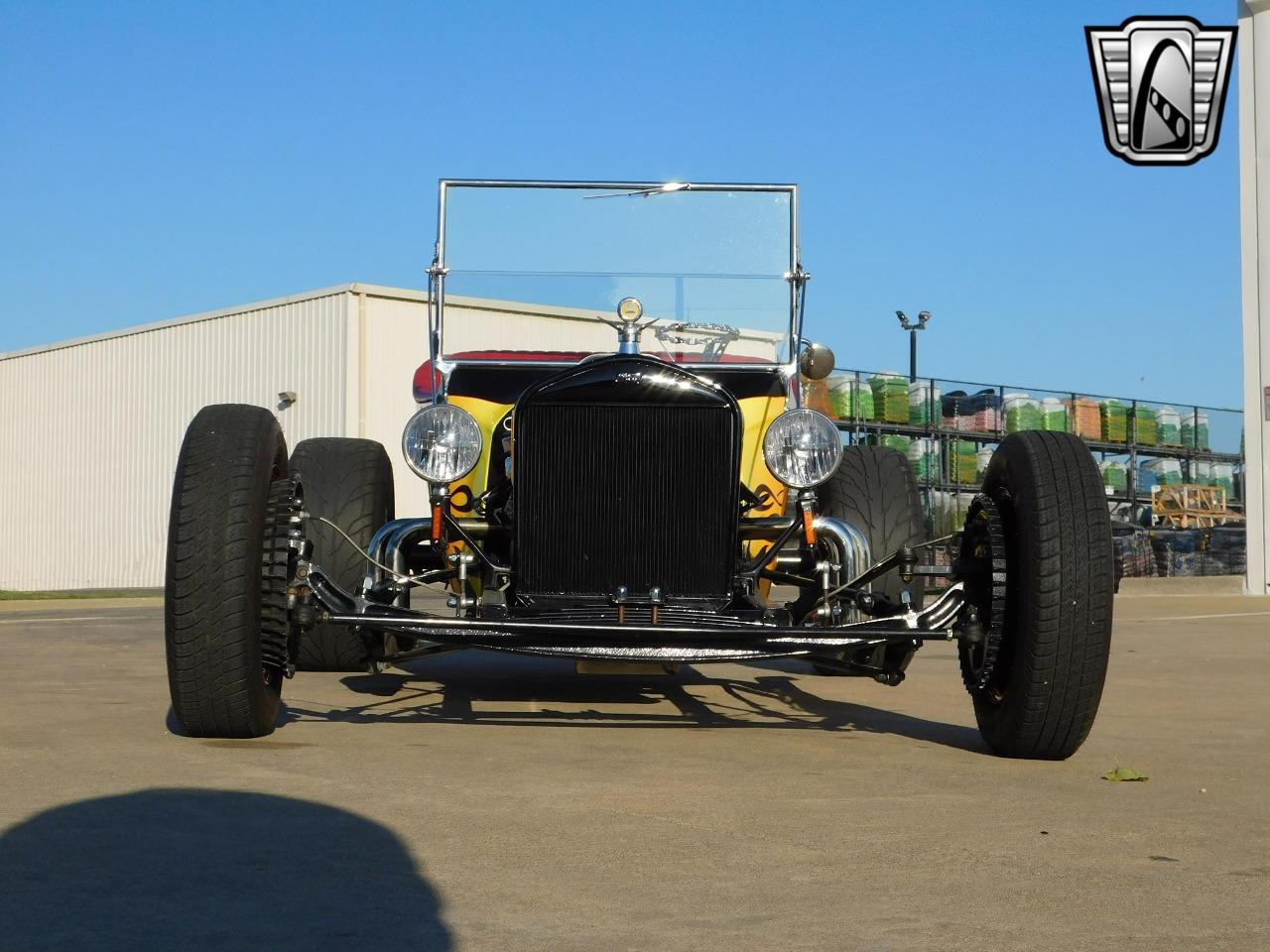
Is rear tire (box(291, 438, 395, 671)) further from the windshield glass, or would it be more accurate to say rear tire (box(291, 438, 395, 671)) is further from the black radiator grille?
the black radiator grille

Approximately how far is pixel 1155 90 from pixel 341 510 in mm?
8883

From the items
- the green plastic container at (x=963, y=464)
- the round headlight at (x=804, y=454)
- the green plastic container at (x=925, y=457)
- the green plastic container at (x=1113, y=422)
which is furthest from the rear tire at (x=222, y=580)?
the green plastic container at (x=1113, y=422)

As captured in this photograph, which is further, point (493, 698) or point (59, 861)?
point (493, 698)

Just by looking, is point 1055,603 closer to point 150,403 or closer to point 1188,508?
point 1188,508

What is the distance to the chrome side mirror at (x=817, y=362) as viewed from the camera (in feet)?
22.5

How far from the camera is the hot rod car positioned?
4.96 m

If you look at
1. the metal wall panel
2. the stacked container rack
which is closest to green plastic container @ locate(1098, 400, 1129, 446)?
the stacked container rack

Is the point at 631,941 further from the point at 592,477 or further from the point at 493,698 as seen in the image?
the point at 493,698

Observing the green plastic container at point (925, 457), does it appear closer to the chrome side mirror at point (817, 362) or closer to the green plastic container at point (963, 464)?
the green plastic container at point (963, 464)

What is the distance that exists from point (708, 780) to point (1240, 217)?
1730 centimetres

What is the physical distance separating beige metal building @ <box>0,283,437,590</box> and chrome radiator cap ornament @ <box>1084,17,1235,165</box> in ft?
52.1

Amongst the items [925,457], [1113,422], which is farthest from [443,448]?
[1113,422]

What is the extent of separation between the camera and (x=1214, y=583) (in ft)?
66.3

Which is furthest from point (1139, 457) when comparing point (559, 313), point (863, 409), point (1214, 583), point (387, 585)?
point (387, 585)
